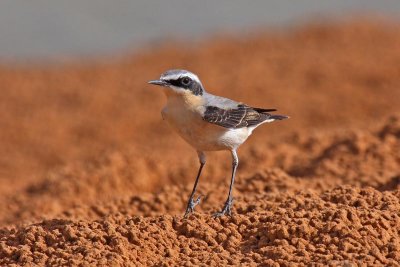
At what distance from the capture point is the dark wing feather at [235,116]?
812cm

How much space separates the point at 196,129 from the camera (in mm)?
8109

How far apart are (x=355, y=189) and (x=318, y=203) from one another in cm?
63

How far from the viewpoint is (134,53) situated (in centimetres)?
2611

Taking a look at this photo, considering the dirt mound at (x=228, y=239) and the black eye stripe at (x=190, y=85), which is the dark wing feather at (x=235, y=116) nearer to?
the black eye stripe at (x=190, y=85)

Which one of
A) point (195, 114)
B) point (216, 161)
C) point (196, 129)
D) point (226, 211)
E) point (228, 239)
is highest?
point (216, 161)

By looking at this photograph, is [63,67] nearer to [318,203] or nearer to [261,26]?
[261,26]

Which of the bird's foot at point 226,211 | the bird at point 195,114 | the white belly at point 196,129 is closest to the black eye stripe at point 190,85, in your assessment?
the bird at point 195,114

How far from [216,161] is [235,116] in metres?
4.84

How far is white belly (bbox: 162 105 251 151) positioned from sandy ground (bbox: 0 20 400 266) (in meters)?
0.73

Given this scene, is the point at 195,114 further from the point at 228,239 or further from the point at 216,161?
the point at 216,161

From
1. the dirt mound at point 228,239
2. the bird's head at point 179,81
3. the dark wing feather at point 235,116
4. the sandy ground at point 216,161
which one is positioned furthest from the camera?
the dark wing feather at point 235,116

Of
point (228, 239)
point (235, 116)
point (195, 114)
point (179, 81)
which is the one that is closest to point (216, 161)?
point (235, 116)

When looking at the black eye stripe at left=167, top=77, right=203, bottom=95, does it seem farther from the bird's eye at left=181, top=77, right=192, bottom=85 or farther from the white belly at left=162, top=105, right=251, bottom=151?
the white belly at left=162, top=105, right=251, bottom=151

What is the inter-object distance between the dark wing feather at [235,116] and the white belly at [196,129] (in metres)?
0.07
